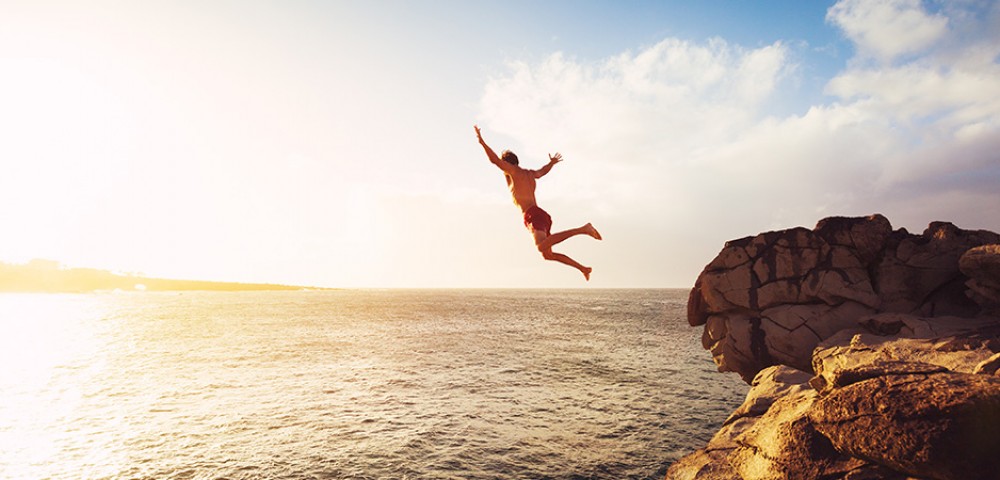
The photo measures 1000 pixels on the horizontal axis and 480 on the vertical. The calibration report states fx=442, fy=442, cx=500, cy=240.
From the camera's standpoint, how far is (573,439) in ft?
48.6

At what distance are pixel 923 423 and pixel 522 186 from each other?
7195 mm

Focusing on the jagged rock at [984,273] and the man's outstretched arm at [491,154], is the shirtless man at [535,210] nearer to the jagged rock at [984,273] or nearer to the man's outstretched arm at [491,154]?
the man's outstretched arm at [491,154]

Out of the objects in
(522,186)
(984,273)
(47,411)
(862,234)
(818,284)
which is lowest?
(47,411)

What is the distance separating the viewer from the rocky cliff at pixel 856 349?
4906 millimetres

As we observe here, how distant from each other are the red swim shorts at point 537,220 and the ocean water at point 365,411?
276 inches

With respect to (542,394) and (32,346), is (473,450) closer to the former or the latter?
(542,394)

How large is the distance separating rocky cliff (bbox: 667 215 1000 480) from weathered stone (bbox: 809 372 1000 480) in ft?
0.04

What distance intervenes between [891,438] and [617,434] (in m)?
11.0

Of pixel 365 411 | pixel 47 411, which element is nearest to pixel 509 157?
pixel 365 411

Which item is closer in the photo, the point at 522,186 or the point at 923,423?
the point at 923,423

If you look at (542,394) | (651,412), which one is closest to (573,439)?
(651,412)

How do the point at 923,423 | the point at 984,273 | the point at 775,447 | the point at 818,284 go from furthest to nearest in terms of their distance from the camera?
the point at 818,284 → the point at 984,273 → the point at 775,447 → the point at 923,423

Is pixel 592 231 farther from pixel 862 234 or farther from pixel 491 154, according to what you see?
pixel 862 234

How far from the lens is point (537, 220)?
9773 mm
